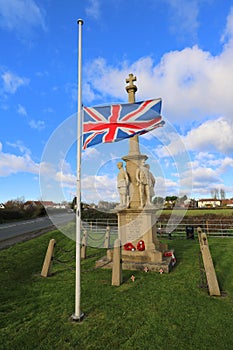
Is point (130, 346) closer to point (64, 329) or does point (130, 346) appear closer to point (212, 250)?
point (64, 329)

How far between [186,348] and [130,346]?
90 centimetres

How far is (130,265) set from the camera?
308 inches

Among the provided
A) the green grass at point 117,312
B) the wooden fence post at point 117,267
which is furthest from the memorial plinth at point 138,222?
the wooden fence post at point 117,267

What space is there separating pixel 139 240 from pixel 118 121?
5071 millimetres

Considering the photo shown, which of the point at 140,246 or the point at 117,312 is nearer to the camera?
the point at 117,312

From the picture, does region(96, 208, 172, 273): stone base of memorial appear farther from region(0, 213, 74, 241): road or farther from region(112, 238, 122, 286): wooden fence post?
region(0, 213, 74, 241): road

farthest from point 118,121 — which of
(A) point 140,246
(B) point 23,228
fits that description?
(B) point 23,228

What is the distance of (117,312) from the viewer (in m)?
4.69

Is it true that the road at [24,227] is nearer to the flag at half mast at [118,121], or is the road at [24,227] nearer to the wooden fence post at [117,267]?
the wooden fence post at [117,267]

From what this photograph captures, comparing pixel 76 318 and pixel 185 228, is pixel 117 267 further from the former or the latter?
pixel 185 228

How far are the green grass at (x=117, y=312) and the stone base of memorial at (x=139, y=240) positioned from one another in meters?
0.51

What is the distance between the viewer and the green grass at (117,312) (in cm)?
373

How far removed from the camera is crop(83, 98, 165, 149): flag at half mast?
207 inches

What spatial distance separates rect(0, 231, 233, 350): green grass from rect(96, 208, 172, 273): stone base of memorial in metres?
0.51
